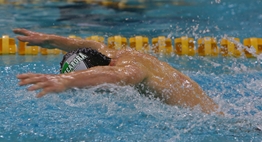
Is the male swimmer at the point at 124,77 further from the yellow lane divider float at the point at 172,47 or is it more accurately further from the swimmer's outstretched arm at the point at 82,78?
the yellow lane divider float at the point at 172,47

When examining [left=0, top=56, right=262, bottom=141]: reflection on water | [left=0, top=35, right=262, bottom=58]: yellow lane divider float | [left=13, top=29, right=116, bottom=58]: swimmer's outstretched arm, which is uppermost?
[left=13, top=29, right=116, bottom=58]: swimmer's outstretched arm

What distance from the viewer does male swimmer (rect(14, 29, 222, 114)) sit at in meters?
1.67

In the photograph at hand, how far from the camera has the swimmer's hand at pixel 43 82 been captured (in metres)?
1.60

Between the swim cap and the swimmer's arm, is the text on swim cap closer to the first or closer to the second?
the swim cap

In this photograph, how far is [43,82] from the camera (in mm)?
1628

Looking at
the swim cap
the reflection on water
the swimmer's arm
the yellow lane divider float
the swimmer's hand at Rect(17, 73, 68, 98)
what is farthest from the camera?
the yellow lane divider float

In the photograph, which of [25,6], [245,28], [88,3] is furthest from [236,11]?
[25,6]

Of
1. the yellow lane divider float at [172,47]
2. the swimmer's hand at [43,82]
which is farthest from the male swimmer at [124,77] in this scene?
the yellow lane divider float at [172,47]

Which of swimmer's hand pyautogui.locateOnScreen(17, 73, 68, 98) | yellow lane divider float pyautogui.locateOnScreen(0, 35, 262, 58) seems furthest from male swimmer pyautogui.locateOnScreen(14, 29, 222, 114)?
yellow lane divider float pyautogui.locateOnScreen(0, 35, 262, 58)

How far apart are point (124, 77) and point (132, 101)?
0.50 m

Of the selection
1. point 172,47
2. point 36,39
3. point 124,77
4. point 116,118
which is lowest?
point 116,118

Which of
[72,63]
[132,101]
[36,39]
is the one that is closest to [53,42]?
[36,39]

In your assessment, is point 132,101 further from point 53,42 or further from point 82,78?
point 53,42

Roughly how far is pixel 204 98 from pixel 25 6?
5141 mm
